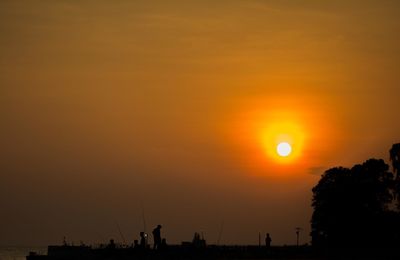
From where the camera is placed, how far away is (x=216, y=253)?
72.2 metres

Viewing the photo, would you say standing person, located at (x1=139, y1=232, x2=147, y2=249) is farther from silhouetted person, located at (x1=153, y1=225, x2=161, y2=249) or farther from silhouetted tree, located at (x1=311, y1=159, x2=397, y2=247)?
silhouetted tree, located at (x1=311, y1=159, x2=397, y2=247)

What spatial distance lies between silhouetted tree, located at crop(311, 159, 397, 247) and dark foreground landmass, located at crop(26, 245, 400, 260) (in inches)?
621

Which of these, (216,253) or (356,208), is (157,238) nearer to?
(216,253)

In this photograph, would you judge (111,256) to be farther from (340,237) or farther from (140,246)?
(340,237)

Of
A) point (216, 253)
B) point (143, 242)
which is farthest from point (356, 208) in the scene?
point (143, 242)

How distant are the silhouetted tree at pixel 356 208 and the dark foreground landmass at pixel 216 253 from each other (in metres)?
15.8

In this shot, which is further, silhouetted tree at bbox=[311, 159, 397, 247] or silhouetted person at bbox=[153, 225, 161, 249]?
silhouetted tree at bbox=[311, 159, 397, 247]

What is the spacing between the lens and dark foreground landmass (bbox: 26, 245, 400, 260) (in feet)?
218

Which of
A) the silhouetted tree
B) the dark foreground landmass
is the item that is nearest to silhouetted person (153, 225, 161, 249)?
the dark foreground landmass

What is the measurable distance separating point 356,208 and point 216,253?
86.8ft

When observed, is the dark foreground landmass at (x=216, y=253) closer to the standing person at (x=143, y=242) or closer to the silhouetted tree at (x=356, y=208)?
the standing person at (x=143, y=242)

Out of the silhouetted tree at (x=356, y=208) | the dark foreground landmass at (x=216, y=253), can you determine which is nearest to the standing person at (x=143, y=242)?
the dark foreground landmass at (x=216, y=253)

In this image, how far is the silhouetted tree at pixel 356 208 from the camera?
8975cm

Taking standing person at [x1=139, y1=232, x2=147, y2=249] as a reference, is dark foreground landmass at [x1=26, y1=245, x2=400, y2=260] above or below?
below
